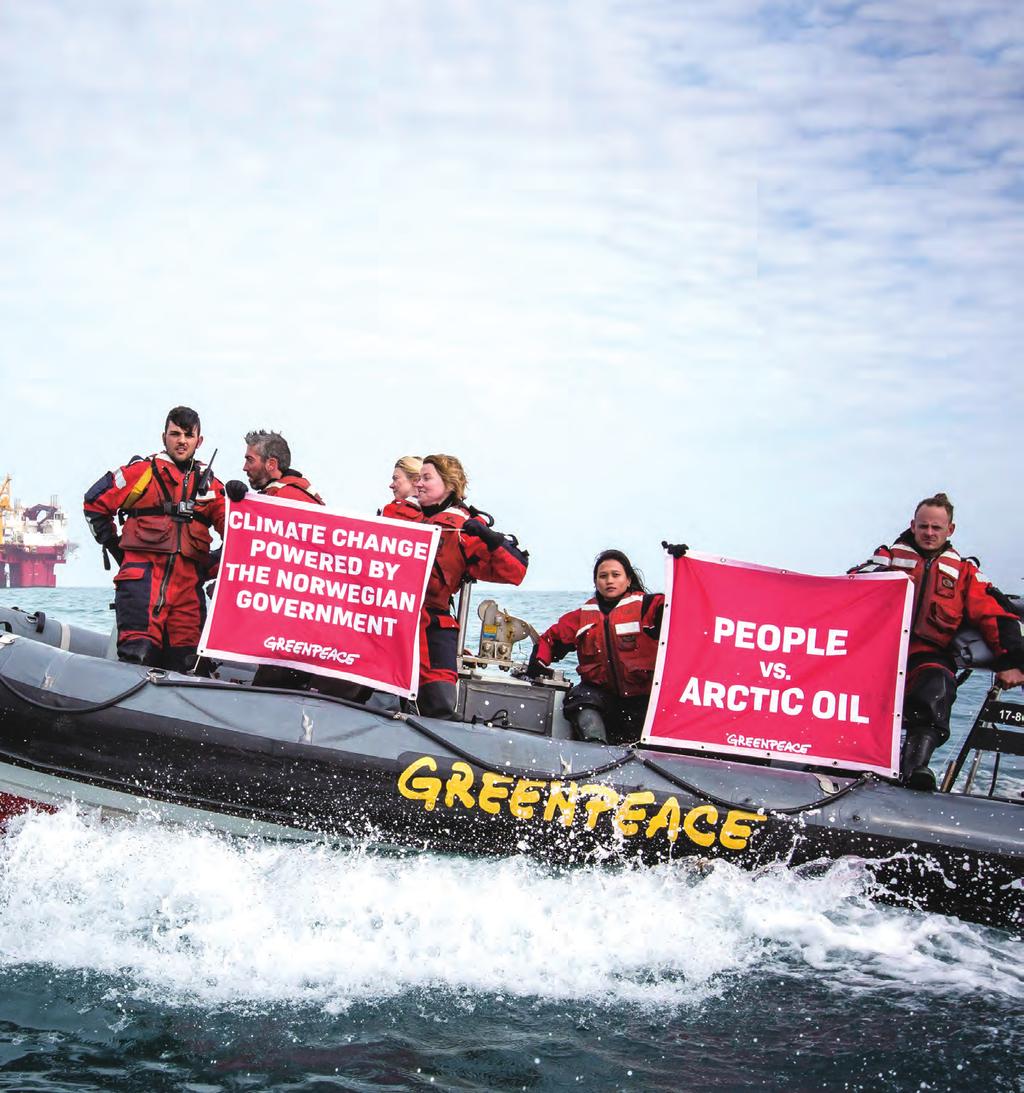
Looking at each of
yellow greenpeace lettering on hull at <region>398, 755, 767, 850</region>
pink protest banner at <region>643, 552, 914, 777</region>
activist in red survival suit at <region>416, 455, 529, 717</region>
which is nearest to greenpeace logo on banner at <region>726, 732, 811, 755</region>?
pink protest banner at <region>643, 552, 914, 777</region>

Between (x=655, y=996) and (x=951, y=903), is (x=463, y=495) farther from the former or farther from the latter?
(x=951, y=903)

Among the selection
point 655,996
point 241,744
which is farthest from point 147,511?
point 655,996

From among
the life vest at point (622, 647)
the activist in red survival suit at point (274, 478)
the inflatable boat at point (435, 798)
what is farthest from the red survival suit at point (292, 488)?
the life vest at point (622, 647)

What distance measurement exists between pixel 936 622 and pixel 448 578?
2468 mm

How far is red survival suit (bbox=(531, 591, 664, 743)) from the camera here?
5680 millimetres

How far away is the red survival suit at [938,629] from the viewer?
212 inches

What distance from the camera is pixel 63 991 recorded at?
4.05 m

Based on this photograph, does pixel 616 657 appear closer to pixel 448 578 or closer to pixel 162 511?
pixel 448 578

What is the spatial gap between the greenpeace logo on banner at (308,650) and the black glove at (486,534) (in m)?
0.88

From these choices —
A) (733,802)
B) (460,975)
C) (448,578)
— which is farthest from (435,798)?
(733,802)

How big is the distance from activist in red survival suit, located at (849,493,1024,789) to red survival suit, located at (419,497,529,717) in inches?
72.0

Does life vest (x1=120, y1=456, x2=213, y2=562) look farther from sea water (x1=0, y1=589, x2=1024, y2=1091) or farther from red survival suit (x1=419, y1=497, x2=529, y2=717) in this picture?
sea water (x1=0, y1=589, x2=1024, y2=1091)

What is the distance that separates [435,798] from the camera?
16.7 feet

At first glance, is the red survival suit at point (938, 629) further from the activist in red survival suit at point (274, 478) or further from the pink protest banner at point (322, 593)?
the activist in red survival suit at point (274, 478)
